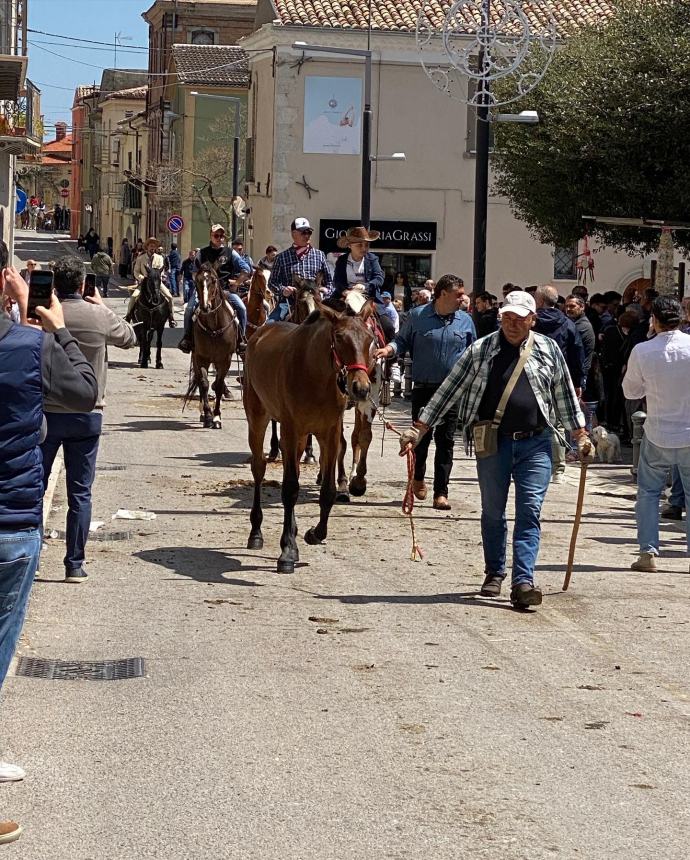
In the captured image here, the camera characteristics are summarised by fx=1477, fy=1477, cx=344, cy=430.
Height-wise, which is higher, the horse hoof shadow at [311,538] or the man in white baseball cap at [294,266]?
the man in white baseball cap at [294,266]

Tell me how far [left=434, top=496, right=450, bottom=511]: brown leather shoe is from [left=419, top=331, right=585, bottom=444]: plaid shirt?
402 cm

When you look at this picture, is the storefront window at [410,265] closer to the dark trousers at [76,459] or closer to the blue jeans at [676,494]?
the blue jeans at [676,494]

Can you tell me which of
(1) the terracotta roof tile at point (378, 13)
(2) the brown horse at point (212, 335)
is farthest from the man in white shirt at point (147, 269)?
(1) the terracotta roof tile at point (378, 13)

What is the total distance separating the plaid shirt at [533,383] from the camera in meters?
9.38

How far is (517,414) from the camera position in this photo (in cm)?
929

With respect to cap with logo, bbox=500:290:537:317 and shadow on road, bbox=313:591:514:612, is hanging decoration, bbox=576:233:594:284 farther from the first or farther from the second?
shadow on road, bbox=313:591:514:612

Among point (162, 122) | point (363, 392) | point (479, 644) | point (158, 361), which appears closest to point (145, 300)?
point (158, 361)

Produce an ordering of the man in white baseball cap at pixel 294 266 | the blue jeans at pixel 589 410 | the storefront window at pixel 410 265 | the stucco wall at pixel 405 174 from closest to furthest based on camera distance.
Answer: the man in white baseball cap at pixel 294 266, the blue jeans at pixel 589 410, the stucco wall at pixel 405 174, the storefront window at pixel 410 265

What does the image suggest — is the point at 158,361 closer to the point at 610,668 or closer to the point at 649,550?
the point at 649,550

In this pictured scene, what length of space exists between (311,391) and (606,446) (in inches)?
293

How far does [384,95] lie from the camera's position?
42625 millimetres

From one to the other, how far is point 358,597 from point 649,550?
244 centimetres

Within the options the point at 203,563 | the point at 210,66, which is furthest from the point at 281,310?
the point at 210,66

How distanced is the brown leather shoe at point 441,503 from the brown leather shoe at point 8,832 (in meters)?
8.62
